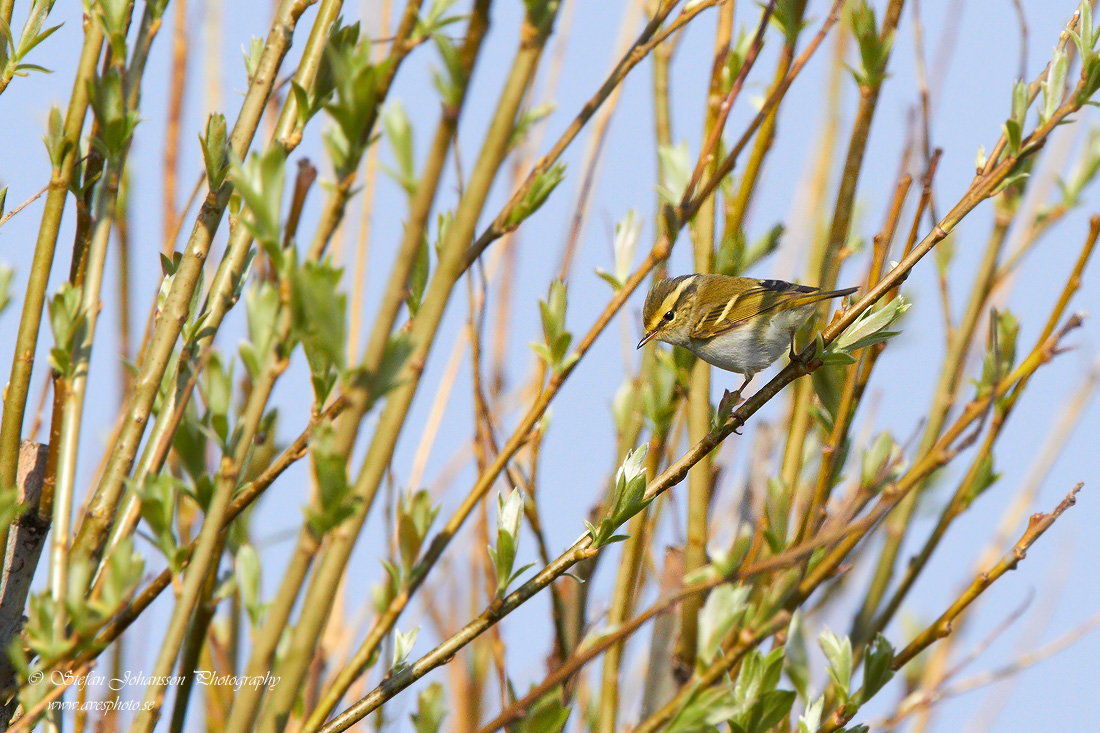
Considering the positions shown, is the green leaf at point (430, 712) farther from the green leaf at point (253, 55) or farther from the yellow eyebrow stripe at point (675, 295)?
the yellow eyebrow stripe at point (675, 295)

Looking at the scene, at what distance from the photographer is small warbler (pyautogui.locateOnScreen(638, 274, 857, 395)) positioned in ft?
10.5

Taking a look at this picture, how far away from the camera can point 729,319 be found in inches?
138

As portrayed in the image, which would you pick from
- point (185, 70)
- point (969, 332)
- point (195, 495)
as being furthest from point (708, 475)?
point (185, 70)

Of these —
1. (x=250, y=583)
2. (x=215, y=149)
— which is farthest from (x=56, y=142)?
(x=250, y=583)

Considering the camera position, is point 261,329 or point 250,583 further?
point 250,583

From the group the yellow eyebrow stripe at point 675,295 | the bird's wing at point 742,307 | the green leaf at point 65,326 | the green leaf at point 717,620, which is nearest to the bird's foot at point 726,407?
the green leaf at point 717,620

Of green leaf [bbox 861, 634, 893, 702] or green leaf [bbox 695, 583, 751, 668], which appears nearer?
green leaf [bbox 695, 583, 751, 668]

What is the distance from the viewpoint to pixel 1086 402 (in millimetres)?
2793

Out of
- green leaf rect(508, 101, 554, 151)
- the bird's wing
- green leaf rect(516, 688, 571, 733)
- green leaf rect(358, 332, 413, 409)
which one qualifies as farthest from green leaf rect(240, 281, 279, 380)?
the bird's wing

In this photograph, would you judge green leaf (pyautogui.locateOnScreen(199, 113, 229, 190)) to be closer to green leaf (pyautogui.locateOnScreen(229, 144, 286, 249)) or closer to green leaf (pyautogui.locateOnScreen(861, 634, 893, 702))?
green leaf (pyautogui.locateOnScreen(229, 144, 286, 249))

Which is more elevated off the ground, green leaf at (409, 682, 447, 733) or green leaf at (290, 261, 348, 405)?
green leaf at (290, 261, 348, 405)

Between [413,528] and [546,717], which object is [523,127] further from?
[546,717]

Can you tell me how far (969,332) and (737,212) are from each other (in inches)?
26.1

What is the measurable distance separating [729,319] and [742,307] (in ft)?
0.33
